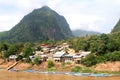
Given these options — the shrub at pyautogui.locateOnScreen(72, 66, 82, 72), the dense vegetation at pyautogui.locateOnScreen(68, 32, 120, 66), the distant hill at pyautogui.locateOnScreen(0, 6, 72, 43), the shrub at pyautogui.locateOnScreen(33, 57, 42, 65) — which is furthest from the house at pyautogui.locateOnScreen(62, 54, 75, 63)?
the distant hill at pyautogui.locateOnScreen(0, 6, 72, 43)

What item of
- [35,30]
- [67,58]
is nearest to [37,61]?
[67,58]

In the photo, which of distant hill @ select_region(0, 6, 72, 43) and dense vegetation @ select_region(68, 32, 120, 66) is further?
distant hill @ select_region(0, 6, 72, 43)

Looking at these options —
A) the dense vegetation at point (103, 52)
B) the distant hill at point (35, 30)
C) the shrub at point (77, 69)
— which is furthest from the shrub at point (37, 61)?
the distant hill at point (35, 30)

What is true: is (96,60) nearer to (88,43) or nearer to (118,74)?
(118,74)

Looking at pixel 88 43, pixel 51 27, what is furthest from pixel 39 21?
pixel 88 43

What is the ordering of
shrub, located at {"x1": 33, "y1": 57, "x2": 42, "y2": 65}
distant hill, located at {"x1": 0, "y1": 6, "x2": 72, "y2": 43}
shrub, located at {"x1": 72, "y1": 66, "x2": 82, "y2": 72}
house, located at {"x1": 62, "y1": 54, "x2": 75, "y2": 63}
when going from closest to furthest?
shrub, located at {"x1": 72, "y1": 66, "x2": 82, "y2": 72} < shrub, located at {"x1": 33, "y1": 57, "x2": 42, "y2": 65} < house, located at {"x1": 62, "y1": 54, "x2": 75, "y2": 63} < distant hill, located at {"x1": 0, "y1": 6, "x2": 72, "y2": 43}

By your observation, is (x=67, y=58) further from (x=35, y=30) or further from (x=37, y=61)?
(x=35, y=30)

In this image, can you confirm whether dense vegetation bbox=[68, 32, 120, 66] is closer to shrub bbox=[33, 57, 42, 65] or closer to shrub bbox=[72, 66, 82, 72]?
shrub bbox=[72, 66, 82, 72]

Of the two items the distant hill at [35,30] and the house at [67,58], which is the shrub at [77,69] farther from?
the distant hill at [35,30]

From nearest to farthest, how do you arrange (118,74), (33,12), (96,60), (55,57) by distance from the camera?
(118,74), (96,60), (55,57), (33,12)

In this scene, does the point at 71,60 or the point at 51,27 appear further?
the point at 51,27

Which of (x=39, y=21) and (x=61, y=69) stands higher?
(x=39, y=21)
